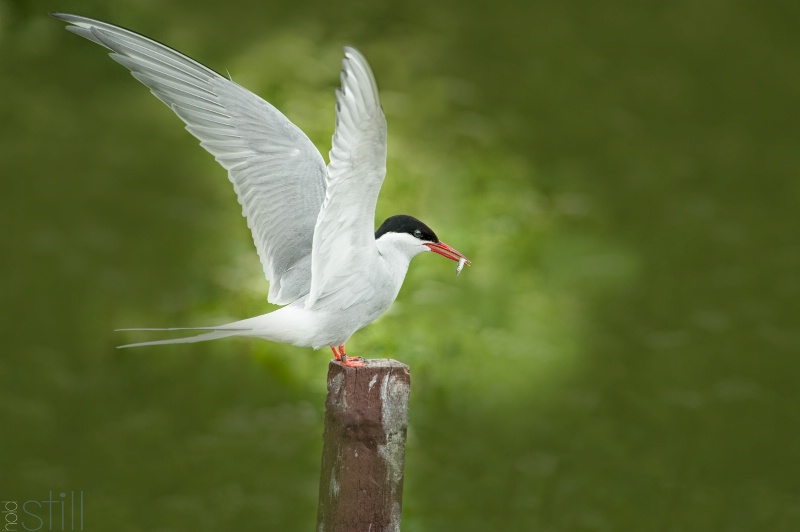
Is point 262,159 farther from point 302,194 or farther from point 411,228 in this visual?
point 411,228

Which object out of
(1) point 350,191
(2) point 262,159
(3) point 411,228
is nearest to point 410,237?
(3) point 411,228

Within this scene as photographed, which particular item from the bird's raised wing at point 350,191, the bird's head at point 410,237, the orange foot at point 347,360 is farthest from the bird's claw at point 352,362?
the bird's head at point 410,237

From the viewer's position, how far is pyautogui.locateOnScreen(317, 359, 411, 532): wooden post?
8.64 ft

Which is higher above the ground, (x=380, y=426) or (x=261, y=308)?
(x=261, y=308)

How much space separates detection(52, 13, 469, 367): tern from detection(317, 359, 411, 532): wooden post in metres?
0.11

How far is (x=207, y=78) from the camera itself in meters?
3.03

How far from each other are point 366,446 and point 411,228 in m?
0.72

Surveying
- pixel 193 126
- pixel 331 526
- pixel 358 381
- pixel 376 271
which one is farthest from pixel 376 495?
pixel 193 126

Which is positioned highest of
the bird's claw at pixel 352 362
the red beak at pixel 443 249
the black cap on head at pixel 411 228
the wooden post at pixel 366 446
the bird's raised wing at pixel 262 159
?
the bird's raised wing at pixel 262 159

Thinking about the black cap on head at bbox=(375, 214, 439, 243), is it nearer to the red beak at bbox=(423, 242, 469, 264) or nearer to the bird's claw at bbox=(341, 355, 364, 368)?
the red beak at bbox=(423, 242, 469, 264)

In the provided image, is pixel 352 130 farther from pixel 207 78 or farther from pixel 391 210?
pixel 391 210

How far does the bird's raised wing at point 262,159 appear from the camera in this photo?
3014 mm

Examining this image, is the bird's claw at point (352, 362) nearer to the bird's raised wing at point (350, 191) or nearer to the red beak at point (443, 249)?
the bird's raised wing at point (350, 191)

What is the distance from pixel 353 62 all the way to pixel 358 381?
96 cm
